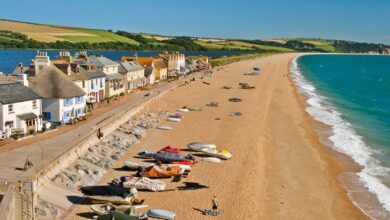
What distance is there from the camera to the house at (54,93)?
109 ft

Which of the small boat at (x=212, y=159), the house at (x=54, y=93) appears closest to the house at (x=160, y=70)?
the house at (x=54, y=93)

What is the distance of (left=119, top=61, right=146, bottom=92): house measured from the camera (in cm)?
5362

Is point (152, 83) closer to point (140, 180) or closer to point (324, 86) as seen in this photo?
point (324, 86)

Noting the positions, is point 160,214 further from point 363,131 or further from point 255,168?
point 363,131

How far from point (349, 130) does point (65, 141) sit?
24280mm

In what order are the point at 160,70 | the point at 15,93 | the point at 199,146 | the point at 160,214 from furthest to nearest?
the point at 160,70 < the point at 199,146 < the point at 15,93 < the point at 160,214

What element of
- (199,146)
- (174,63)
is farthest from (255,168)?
(174,63)

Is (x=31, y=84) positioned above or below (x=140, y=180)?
above

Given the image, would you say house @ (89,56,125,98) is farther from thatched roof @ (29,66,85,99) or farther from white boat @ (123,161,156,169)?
white boat @ (123,161,156,169)

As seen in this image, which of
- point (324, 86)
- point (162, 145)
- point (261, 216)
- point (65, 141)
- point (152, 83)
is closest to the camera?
point (261, 216)

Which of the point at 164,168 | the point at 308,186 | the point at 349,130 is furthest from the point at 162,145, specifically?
the point at 349,130

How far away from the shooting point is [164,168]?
2589 centimetres

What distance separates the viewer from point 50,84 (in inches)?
1323

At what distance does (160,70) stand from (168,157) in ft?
145
